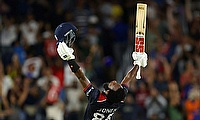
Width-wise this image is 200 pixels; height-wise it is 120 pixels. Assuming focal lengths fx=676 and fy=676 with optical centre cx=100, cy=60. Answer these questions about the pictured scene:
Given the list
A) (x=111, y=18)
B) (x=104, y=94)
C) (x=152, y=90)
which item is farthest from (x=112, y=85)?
(x=111, y=18)

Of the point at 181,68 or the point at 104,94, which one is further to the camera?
the point at 181,68

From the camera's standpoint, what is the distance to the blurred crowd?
52.3 feet

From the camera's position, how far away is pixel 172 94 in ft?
53.4

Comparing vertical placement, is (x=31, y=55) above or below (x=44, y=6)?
below

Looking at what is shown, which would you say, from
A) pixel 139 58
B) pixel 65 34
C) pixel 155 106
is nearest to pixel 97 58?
Result: pixel 155 106

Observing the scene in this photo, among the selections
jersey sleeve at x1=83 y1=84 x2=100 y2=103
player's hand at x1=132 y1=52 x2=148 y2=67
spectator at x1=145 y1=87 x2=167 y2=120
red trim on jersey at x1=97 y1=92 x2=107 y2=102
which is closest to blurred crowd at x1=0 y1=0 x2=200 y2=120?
spectator at x1=145 y1=87 x2=167 y2=120

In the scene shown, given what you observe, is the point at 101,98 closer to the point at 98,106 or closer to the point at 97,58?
the point at 98,106

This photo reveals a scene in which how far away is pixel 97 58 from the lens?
17.5 meters

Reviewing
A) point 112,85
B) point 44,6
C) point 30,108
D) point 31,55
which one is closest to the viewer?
point 112,85

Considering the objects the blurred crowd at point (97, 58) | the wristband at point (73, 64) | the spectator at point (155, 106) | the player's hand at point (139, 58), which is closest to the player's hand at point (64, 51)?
the wristband at point (73, 64)

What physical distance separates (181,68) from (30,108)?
162 inches

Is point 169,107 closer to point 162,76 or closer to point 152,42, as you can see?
point 162,76

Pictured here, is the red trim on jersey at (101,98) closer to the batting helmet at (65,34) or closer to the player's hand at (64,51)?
the player's hand at (64,51)

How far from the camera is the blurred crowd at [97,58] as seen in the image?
16.0 meters
